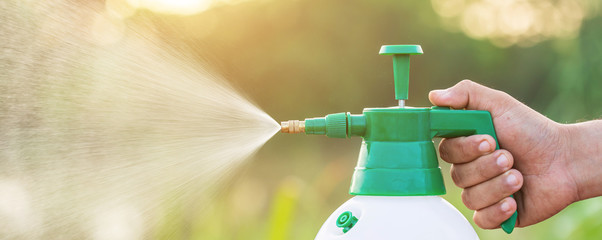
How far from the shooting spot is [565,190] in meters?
1.38

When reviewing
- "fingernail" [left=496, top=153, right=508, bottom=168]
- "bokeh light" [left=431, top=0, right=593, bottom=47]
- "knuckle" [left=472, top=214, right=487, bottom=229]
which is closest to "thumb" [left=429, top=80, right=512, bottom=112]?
"fingernail" [left=496, top=153, right=508, bottom=168]

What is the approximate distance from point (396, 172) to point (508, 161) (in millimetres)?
262

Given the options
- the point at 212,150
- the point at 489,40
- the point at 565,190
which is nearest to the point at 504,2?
the point at 489,40

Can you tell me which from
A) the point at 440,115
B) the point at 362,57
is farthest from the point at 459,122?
the point at 362,57

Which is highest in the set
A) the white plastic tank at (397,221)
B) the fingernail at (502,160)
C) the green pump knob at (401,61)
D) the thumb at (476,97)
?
the green pump knob at (401,61)

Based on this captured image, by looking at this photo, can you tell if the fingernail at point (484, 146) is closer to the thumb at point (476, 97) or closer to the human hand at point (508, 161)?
the human hand at point (508, 161)

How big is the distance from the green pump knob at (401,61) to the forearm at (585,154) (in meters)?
0.48

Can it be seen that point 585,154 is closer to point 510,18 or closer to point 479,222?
point 479,222

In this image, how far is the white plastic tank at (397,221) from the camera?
39.9 inches

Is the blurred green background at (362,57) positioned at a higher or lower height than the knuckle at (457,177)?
higher

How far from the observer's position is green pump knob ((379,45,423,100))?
3.58 feet

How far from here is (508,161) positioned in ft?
3.93

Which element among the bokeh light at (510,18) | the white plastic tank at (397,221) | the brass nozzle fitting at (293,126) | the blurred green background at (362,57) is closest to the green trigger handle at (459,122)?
the white plastic tank at (397,221)

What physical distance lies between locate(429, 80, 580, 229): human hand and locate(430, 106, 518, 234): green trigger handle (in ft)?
0.05
